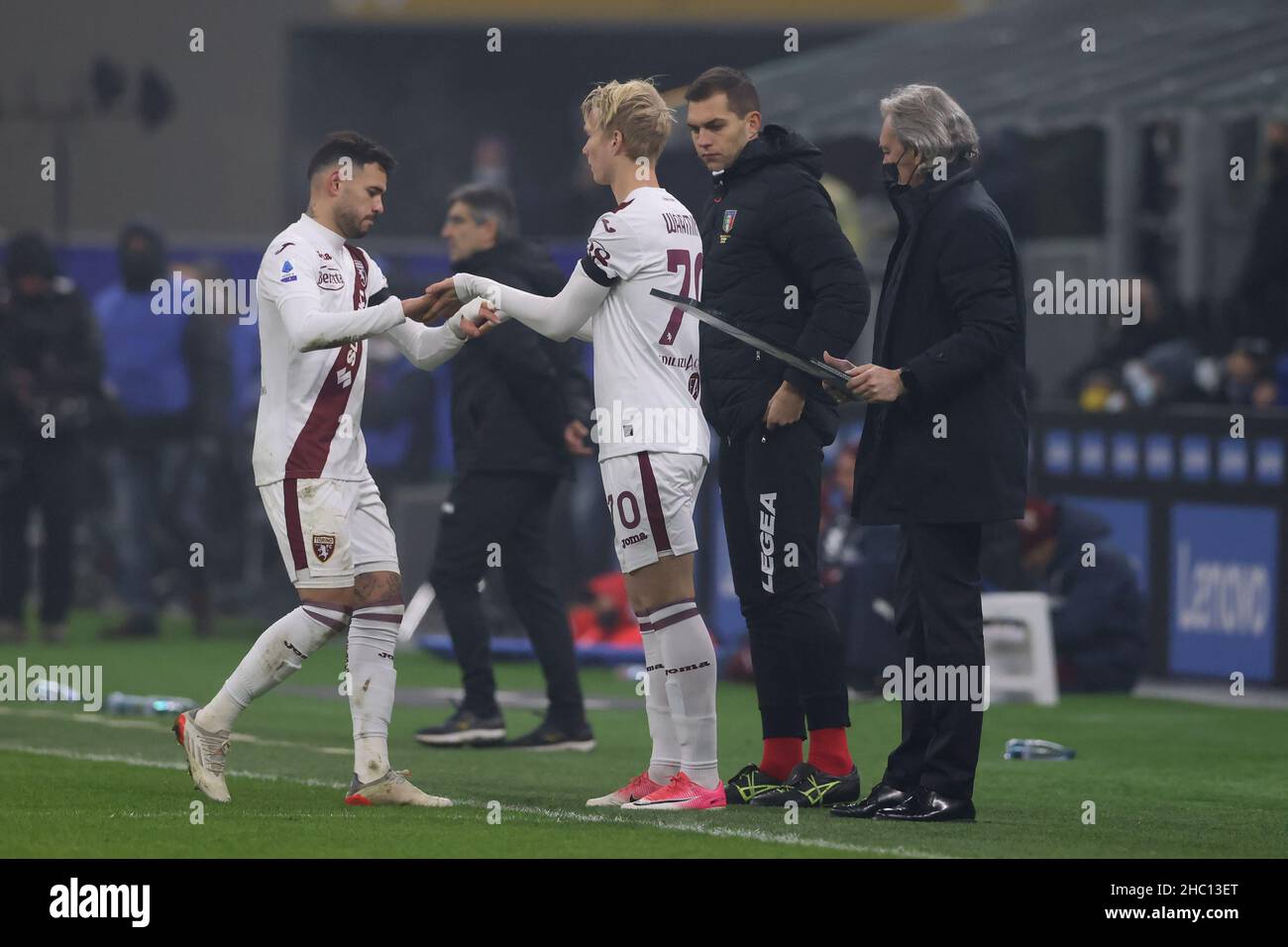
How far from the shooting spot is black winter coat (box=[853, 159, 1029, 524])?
23.9 feet

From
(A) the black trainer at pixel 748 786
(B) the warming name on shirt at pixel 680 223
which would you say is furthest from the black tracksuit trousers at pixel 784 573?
(B) the warming name on shirt at pixel 680 223

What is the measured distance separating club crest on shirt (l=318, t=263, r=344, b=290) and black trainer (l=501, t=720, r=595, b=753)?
2.92 meters

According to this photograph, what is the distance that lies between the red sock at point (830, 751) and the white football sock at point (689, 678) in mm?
507

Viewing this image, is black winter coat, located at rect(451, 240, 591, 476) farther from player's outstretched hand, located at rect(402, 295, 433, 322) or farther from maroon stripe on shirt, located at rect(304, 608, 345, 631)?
maroon stripe on shirt, located at rect(304, 608, 345, 631)

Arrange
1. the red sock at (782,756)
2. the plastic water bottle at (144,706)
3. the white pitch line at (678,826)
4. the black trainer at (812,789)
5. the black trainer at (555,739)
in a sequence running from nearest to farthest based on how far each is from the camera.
A: the white pitch line at (678,826)
the black trainer at (812,789)
the red sock at (782,756)
the black trainer at (555,739)
the plastic water bottle at (144,706)

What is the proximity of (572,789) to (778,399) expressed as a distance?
168cm

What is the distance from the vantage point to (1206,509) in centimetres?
1319

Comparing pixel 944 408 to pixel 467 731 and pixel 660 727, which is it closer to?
pixel 660 727

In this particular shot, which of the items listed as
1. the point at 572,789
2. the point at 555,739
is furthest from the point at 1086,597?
the point at 572,789

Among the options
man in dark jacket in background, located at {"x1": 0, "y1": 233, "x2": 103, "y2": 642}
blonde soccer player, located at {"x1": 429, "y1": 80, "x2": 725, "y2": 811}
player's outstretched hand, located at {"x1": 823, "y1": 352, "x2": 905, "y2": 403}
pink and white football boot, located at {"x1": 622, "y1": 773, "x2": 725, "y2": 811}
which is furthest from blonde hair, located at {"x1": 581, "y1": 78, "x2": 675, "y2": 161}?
man in dark jacket in background, located at {"x1": 0, "y1": 233, "x2": 103, "y2": 642}

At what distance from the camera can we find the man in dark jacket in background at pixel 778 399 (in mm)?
7660

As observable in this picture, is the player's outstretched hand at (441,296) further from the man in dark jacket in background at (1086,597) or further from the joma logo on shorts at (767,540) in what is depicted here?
the man in dark jacket in background at (1086,597)
